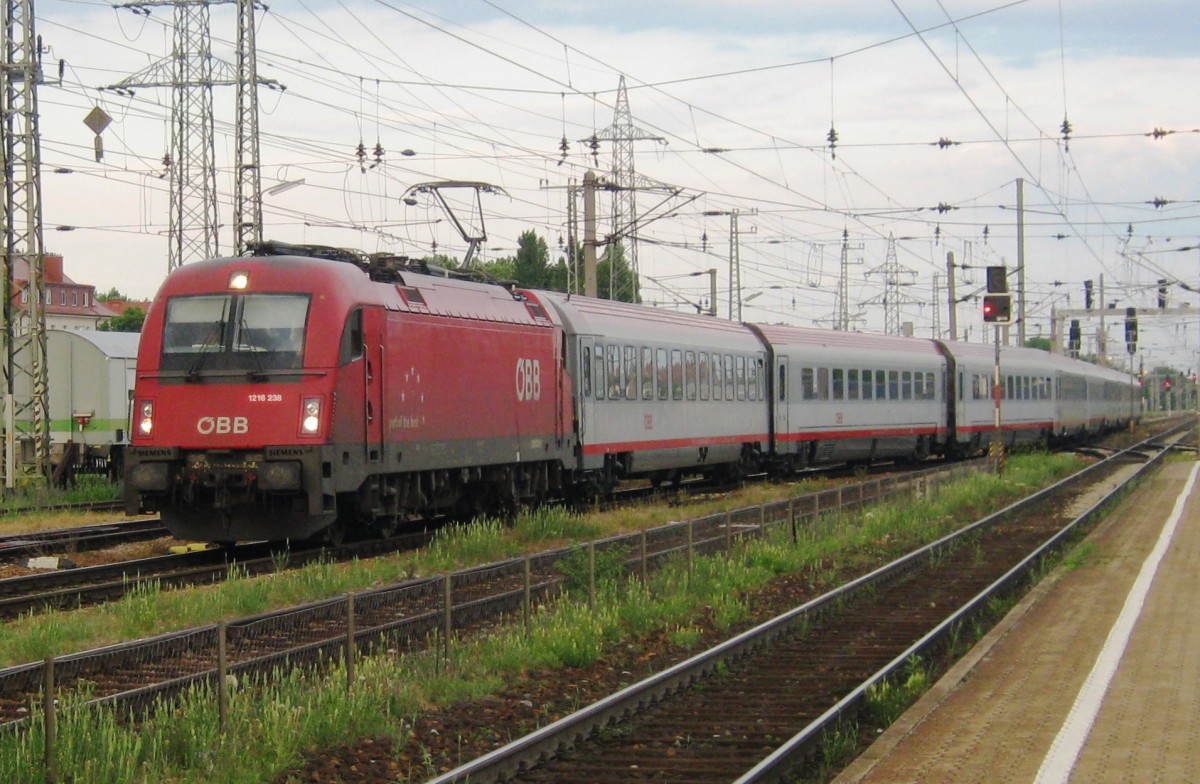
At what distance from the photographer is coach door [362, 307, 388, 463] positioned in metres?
17.3

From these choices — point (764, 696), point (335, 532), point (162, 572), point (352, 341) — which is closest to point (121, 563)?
point (162, 572)

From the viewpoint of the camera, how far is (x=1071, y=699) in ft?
34.2

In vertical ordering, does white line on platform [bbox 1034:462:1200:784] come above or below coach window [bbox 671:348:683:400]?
below

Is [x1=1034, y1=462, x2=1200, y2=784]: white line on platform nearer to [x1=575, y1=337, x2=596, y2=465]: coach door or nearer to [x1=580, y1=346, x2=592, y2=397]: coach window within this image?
[x1=575, y1=337, x2=596, y2=465]: coach door

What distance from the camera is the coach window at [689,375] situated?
28.1 metres

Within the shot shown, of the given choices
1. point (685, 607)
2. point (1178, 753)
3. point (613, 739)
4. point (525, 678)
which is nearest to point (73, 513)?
point (685, 607)

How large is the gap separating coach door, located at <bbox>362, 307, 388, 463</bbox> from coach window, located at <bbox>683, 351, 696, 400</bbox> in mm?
11185

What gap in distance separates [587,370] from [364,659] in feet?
43.9

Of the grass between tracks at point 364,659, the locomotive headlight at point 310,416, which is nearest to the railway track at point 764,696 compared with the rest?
the grass between tracks at point 364,659

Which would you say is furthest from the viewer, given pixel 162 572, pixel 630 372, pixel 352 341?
pixel 630 372

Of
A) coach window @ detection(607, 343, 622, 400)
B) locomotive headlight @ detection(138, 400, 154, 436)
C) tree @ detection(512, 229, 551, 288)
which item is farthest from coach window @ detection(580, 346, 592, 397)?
tree @ detection(512, 229, 551, 288)

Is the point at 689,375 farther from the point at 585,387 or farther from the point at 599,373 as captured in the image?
the point at 585,387

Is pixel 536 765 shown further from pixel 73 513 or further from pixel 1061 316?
pixel 1061 316

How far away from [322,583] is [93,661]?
4.68 metres
